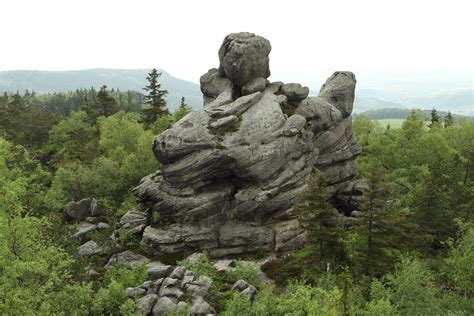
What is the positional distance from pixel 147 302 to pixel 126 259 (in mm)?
15867

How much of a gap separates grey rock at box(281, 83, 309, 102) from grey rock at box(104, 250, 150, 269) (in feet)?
82.1

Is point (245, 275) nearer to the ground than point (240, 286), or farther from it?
nearer to the ground

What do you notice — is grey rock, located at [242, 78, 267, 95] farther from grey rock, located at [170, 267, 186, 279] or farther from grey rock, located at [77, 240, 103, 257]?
grey rock, located at [170, 267, 186, 279]

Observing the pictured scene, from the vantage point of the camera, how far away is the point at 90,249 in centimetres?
4450

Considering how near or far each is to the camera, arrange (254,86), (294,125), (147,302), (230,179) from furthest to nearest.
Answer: (254,86) → (230,179) → (294,125) → (147,302)

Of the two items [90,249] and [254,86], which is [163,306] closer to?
[90,249]

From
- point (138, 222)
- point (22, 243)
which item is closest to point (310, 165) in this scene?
point (138, 222)

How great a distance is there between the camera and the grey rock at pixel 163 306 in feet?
90.3

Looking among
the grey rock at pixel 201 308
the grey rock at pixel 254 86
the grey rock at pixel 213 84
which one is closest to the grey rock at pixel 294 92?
the grey rock at pixel 254 86

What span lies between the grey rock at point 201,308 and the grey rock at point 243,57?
29890 mm

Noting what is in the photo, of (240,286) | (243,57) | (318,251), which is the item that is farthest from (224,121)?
(240,286)

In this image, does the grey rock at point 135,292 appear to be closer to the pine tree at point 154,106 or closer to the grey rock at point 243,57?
the grey rock at point 243,57

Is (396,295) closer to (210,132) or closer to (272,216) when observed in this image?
(272,216)

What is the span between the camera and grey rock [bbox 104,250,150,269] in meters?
40.7
